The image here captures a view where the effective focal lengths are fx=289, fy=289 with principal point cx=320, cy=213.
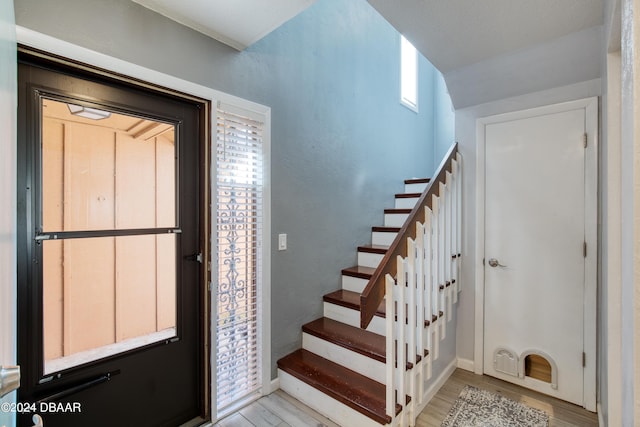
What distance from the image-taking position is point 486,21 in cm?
167

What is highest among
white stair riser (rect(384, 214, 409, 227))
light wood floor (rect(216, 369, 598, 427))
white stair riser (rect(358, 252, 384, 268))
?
white stair riser (rect(384, 214, 409, 227))

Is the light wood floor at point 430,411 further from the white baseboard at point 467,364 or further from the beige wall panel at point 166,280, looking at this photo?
the beige wall panel at point 166,280

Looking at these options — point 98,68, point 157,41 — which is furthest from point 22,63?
point 157,41

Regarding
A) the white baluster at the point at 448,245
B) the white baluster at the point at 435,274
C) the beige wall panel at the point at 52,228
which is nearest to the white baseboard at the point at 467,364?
the white baluster at the point at 448,245

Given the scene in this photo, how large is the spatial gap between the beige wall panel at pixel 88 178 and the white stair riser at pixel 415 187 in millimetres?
3044

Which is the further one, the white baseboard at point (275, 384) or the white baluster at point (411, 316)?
the white baseboard at point (275, 384)

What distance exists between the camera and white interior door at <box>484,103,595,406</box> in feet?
6.57

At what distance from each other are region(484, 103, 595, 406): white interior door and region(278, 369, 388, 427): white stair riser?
1.30 metres

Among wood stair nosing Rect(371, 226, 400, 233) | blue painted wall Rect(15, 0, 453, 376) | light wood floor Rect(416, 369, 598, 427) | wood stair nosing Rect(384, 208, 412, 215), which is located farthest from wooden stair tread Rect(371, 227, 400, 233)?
light wood floor Rect(416, 369, 598, 427)

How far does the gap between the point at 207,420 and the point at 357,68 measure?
3.17 metres

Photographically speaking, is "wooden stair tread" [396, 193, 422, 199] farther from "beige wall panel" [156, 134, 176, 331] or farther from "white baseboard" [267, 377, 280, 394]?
"beige wall panel" [156, 134, 176, 331]

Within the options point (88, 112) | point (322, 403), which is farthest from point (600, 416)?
point (88, 112)

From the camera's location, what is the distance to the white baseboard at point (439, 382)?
1.99 metres

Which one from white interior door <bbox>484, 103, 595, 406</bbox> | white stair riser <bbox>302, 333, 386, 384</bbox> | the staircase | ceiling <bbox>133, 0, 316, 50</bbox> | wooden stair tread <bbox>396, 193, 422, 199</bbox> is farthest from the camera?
wooden stair tread <bbox>396, 193, 422, 199</bbox>
